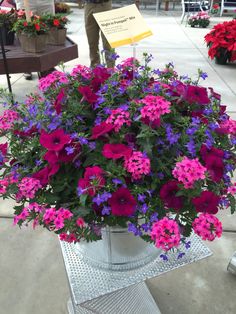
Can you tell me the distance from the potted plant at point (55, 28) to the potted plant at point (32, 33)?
169mm

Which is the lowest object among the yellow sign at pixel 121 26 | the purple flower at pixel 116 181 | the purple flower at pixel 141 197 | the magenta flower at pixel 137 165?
the purple flower at pixel 141 197

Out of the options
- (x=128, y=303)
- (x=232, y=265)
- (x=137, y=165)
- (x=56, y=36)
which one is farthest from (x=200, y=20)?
(x=137, y=165)

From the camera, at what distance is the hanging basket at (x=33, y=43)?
3.14m

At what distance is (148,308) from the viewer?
1.60m

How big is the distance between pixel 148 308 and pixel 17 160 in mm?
928

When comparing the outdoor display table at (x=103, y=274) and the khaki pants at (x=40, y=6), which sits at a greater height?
the khaki pants at (x=40, y=6)

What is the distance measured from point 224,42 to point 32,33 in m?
2.87

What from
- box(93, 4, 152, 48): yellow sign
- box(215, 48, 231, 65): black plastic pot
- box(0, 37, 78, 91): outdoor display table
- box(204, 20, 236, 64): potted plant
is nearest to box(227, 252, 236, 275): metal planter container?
box(93, 4, 152, 48): yellow sign

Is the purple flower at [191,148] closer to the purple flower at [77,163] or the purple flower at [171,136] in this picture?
the purple flower at [171,136]

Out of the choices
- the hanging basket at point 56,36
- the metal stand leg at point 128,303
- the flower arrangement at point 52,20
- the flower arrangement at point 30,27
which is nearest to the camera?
the metal stand leg at point 128,303

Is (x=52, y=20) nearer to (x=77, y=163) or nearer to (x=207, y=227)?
(x=77, y=163)

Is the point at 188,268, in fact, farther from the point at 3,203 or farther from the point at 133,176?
the point at 3,203

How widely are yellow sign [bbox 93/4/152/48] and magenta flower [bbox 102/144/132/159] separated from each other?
25.6 inches

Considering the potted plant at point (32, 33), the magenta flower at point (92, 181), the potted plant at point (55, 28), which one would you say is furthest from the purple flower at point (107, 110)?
the potted plant at point (55, 28)
